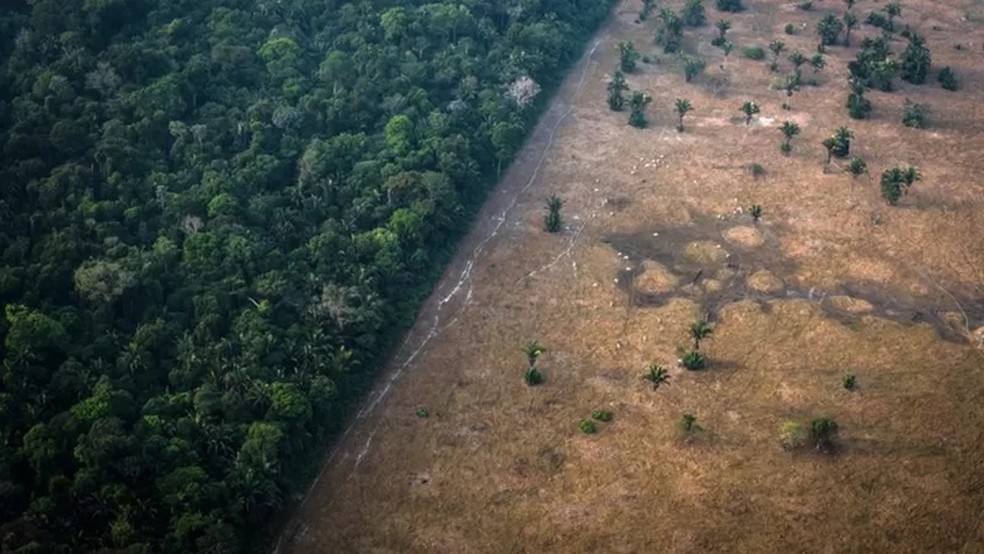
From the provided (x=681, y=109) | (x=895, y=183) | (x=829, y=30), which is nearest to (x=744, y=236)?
(x=895, y=183)

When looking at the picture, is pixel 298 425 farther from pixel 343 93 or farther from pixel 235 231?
pixel 343 93

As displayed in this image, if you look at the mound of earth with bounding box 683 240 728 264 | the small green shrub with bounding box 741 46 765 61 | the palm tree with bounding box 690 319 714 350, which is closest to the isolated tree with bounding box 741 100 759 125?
the small green shrub with bounding box 741 46 765 61

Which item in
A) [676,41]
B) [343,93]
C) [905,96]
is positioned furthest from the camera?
[676,41]

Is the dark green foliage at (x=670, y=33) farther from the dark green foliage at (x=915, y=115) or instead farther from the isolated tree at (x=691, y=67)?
the dark green foliage at (x=915, y=115)

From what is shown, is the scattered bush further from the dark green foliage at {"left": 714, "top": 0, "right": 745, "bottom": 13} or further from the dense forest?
the dark green foliage at {"left": 714, "top": 0, "right": 745, "bottom": 13}

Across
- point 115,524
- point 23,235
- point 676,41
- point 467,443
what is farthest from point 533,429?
point 676,41

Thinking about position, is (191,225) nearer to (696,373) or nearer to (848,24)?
(696,373)
